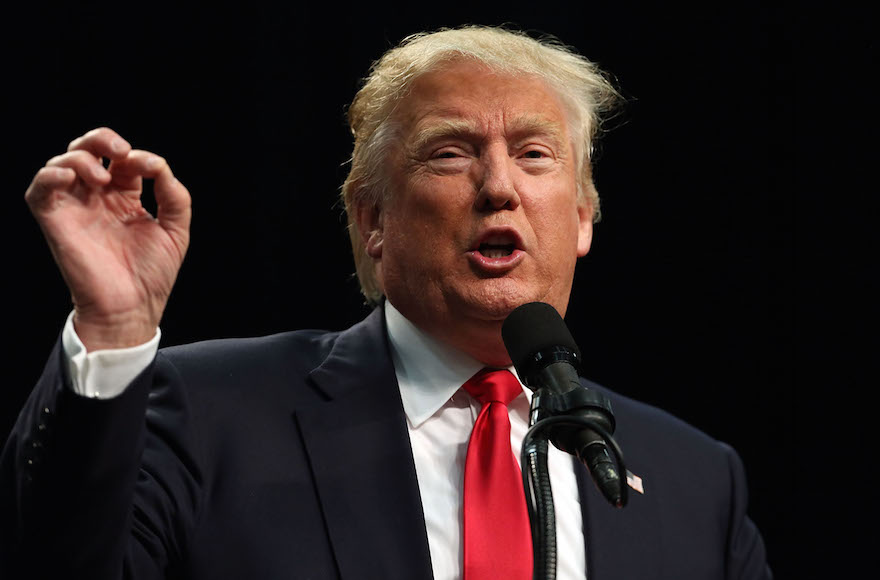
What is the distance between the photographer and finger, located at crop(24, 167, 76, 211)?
123 cm

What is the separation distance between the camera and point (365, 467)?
178cm

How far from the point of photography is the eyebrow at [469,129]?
2.02 meters

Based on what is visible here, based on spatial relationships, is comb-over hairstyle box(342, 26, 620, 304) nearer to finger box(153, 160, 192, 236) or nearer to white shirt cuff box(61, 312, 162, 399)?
finger box(153, 160, 192, 236)

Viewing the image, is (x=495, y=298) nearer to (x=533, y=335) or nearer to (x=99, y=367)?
(x=533, y=335)

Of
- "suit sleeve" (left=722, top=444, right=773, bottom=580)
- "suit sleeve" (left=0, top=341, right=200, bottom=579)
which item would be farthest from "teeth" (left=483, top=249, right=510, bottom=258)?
"suit sleeve" (left=0, top=341, right=200, bottom=579)

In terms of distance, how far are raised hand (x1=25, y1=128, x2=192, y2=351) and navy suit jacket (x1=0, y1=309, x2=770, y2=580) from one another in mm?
74

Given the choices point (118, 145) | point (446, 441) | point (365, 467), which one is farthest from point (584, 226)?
point (118, 145)

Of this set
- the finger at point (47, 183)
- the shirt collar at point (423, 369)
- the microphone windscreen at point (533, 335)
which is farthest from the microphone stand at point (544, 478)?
the shirt collar at point (423, 369)

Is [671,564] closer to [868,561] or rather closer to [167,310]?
[868,561]

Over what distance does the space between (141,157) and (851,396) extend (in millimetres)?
2110

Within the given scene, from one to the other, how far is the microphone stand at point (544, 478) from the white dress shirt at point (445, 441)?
1.68 ft

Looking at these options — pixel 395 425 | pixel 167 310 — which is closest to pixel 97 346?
pixel 395 425

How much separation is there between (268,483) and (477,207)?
62 centimetres

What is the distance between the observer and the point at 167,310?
263cm
